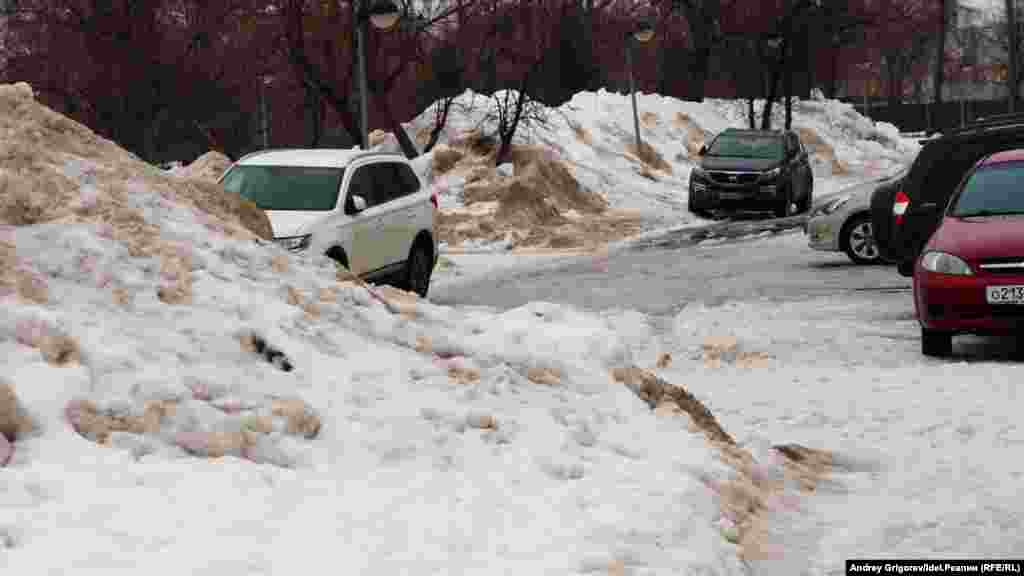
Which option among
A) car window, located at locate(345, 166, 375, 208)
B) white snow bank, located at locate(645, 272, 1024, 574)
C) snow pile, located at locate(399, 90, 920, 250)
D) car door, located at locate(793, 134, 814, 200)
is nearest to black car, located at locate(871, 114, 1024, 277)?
white snow bank, located at locate(645, 272, 1024, 574)

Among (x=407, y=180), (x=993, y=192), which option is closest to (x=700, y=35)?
(x=407, y=180)

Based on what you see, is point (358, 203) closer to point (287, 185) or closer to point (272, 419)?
point (287, 185)

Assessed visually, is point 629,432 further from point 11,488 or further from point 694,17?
point 694,17

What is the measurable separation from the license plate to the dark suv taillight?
15.6ft

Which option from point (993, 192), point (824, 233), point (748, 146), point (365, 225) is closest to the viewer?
point (993, 192)

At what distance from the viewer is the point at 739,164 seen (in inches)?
1282

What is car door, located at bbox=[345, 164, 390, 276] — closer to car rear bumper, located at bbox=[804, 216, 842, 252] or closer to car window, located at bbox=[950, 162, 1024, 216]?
car window, located at bbox=[950, 162, 1024, 216]

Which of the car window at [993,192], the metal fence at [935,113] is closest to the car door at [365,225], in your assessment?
the car window at [993,192]

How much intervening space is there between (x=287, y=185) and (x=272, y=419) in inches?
414

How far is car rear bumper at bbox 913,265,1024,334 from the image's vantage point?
38.7 ft

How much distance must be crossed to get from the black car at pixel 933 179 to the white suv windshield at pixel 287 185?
17.7 ft

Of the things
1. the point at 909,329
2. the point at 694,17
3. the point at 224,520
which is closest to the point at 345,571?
the point at 224,520

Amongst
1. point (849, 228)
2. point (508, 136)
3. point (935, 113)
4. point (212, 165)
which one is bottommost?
point (935, 113)

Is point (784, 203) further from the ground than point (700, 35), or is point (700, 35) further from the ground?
point (700, 35)
